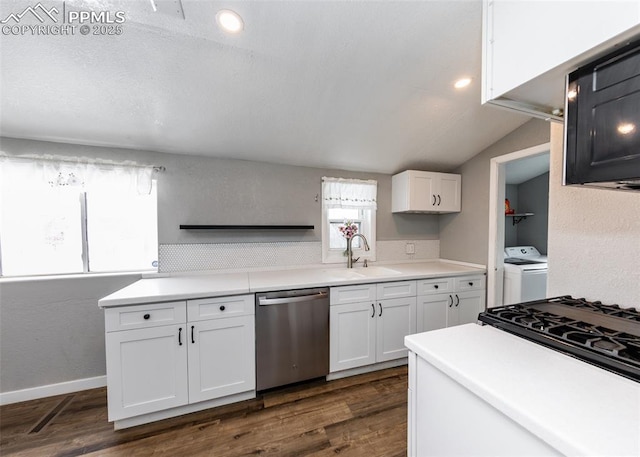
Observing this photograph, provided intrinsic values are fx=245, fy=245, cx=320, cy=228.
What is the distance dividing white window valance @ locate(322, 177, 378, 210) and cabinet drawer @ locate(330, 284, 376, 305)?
3.39 feet

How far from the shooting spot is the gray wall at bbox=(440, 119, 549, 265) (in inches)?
101

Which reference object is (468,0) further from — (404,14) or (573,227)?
(573,227)

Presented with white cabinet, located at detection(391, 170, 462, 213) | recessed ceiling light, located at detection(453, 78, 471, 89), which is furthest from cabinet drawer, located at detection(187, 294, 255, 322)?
recessed ceiling light, located at detection(453, 78, 471, 89)

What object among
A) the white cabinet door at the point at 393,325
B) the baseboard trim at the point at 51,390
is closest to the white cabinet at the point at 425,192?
the white cabinet door at the point at 393,325

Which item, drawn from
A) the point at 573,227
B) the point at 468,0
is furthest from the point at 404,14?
the point at 573,227

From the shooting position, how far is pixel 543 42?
83 cm

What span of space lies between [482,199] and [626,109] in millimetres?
2356

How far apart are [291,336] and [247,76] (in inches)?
78.0

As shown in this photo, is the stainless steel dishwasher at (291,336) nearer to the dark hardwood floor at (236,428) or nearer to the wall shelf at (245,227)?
the dark hardwood floor at (236,428)

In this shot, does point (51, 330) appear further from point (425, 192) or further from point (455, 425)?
point (425, 192)

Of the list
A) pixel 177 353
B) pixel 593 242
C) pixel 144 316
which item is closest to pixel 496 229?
pixel 593 242

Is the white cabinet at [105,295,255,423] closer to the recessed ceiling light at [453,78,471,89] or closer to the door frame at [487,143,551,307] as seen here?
the recessed ceiling light at [453,78,471,89]

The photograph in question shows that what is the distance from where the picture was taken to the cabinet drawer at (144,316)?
64.1 inches

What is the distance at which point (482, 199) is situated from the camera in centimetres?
283
